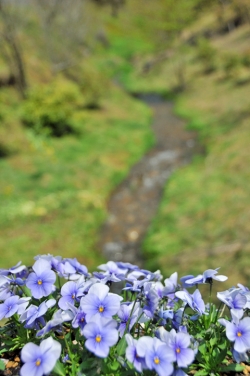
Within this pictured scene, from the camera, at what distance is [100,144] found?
1652 cm

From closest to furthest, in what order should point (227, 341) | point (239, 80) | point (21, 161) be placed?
1. point (227, 341)
2. point (21, 161)
3. point (239, 80)

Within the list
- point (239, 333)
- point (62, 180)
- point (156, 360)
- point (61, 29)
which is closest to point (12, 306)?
point (156, 360)

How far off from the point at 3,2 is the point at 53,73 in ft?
25.0

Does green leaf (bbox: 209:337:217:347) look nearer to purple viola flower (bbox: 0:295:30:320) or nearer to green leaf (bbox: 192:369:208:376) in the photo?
green leaf (bbox: 192:369:208:376)

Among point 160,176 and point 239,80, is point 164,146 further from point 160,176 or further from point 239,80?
point 239,80

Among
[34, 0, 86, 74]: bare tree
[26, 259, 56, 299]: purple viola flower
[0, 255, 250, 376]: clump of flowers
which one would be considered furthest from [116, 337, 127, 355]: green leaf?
[34, 0, 86, 74]: bare tree

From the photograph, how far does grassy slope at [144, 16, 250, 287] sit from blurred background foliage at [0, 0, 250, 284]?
4cm

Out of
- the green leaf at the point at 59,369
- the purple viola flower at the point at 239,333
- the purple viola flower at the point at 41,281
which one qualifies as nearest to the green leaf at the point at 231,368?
the purple viola flower at the point at 239,333

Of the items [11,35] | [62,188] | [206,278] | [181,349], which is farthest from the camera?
[11,35]

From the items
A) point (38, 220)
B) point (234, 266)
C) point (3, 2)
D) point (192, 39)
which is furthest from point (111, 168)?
point (192, 39)

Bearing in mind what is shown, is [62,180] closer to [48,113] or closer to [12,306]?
[48,113]

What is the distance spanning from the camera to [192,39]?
3938 centimetres

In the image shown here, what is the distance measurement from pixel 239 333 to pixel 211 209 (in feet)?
30.4

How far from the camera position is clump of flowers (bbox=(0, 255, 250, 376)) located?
1.60m
